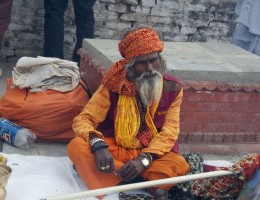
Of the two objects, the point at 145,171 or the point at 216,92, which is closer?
the point at 145,171

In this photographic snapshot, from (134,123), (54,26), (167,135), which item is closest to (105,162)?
(134,123)

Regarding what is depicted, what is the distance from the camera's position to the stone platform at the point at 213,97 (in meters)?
4.89

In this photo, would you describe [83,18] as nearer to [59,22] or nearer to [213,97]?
[59,22]

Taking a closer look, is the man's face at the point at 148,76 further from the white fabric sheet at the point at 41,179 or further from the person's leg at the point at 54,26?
the person's leg at the point at 54,26

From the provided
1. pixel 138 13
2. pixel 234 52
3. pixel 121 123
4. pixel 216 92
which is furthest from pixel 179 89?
pixel 138 13

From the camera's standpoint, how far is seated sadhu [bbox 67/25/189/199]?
3975mm

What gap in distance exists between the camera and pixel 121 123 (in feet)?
13.6

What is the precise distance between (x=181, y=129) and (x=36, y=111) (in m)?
1.35

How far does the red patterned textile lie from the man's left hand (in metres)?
0.49

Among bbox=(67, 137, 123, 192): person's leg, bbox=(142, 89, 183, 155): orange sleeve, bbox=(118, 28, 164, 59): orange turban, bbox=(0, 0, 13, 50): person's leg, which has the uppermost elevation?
bbox=(118, 28, 164, 59): orange turban

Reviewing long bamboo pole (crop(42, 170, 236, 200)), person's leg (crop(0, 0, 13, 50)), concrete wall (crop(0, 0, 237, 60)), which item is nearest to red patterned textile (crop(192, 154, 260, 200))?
long bamboo pole (crop(42, 170, 236, 200))

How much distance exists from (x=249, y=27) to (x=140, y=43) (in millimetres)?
3370

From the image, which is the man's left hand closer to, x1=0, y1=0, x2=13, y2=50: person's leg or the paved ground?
the paved ground

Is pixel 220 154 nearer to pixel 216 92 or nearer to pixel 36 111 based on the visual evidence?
pixel 216 92
